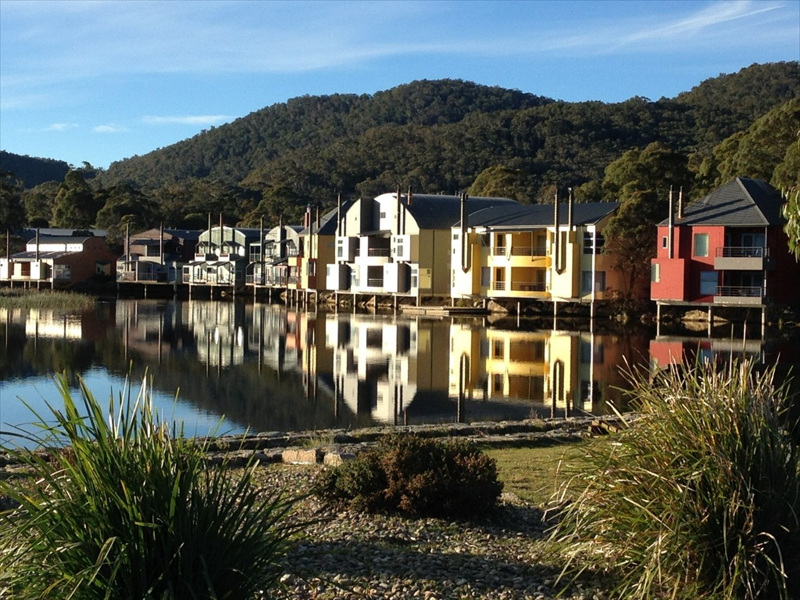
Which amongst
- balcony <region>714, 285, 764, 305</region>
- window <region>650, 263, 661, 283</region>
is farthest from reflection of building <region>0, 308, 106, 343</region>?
balcony <region>714, 285, 764, 305</region>

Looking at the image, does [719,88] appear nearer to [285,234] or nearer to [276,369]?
[285,234]

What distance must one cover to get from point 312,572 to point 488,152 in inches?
4557

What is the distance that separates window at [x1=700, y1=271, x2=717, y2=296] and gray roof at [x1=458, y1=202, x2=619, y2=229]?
738 cm

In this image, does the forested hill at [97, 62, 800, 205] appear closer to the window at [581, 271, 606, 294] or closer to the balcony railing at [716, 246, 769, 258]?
the window at [581, 271, 606, 294]

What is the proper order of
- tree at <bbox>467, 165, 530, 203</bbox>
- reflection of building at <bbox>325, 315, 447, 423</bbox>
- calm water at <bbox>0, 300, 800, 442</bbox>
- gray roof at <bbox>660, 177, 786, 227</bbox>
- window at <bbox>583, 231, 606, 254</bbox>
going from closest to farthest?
calm water at <bbox>0, 300, 800, 442</bbox>
reflection of building at <bbox>325, 315, 447, 423</bbox>
gray roof at <bbox>660, 177, 786, 227</bbox>
window at <bbox>583, 231, 606, 254</bbox>
tree at <bbox>467, 165, 530, 203</bbox>

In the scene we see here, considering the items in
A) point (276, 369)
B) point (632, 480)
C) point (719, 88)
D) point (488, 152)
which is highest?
point (719, 88)

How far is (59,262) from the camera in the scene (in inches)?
3366

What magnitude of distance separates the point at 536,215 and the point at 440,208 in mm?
10396

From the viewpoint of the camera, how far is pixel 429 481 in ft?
28.4

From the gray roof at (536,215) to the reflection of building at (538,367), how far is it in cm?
1080

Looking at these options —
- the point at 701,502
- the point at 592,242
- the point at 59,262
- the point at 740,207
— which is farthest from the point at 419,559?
the point at 59,262

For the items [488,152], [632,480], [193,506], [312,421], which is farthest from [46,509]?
[488,152]

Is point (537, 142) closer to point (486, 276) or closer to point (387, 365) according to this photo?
point (486, 276)

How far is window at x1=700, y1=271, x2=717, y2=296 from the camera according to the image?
46713 millimetres
